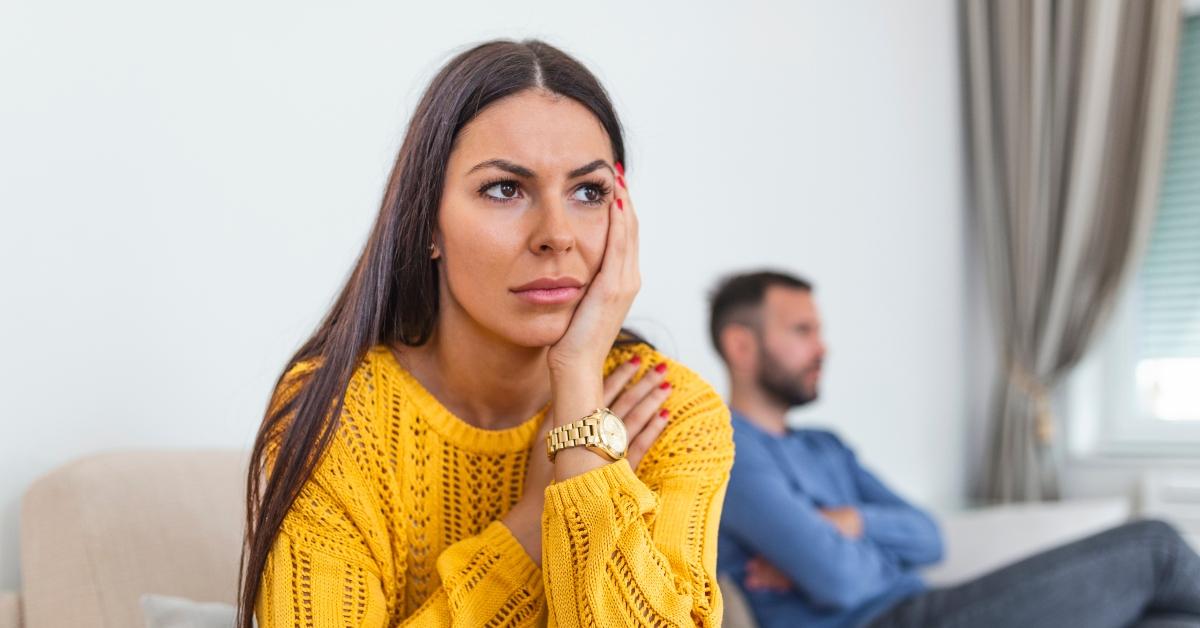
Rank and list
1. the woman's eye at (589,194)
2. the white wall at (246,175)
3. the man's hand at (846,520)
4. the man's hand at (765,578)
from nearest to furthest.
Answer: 1. the woman's eye at (589,194)
2. the white wall at (246,175)
3. the man's hand at (765,578)
4. the man's hand at (846,520)

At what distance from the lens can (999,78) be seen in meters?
4.00

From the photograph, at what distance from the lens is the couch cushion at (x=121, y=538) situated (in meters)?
1.39

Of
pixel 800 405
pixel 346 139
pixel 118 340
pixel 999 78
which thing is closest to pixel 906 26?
pixel 999 78

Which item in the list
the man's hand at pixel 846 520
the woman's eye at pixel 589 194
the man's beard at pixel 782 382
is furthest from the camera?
the man's beard at pixel 782 382

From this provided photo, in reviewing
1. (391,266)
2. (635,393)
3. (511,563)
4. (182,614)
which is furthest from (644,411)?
(182,614)

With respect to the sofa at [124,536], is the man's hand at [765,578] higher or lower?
lower

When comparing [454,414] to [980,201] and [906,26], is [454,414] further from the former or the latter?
[980,201]

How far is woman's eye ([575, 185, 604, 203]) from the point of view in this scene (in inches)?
49.4

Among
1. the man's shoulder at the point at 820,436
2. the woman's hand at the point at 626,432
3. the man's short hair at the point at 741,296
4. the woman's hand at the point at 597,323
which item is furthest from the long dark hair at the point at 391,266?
the man's shoulder at the point at 820,436

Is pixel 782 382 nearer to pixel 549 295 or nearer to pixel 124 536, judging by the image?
pixel 549 295

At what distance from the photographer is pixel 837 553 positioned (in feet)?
6.97

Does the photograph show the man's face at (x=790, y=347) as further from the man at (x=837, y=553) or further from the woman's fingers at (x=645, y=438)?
the woman's fingers at (x=645, y=438)

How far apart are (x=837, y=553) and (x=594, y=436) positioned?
108cm

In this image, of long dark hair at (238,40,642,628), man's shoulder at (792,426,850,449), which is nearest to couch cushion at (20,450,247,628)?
long dark hair at (238,40,642,628)
